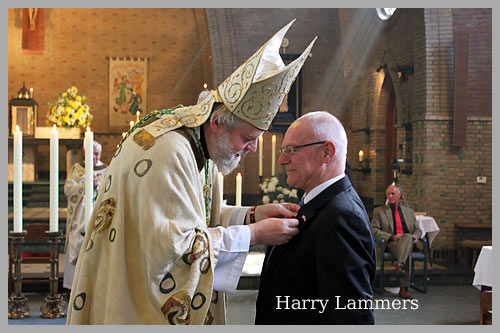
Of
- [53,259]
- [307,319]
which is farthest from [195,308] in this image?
[53,259]

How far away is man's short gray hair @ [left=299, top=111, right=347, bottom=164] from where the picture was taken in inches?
94.7

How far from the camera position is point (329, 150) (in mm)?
2416

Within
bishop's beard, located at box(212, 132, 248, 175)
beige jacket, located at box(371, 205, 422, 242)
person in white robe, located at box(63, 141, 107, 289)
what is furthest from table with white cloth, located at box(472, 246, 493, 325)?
bishop's beard, located at box(212, 132, 248, 175)

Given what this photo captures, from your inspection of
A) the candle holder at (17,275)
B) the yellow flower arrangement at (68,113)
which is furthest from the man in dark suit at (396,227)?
the yellow flower arrangement at (68,113)

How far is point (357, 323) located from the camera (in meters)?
2.13

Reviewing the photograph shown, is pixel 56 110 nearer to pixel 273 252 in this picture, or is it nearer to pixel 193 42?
pixel 193 42

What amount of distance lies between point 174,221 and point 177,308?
312 mm

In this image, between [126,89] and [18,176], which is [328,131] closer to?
[18,176]

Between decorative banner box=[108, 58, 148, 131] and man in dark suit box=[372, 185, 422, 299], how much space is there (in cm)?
947

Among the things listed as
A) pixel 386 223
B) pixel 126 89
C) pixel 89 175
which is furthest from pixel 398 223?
pixel 126 89

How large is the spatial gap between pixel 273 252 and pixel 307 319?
0.34 meters

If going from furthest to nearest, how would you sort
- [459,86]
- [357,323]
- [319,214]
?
1. [459,86]
2. [319,214]
3. [357,323]

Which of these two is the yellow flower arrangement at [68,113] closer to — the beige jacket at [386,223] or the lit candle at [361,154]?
the beige jacket at [386,223]

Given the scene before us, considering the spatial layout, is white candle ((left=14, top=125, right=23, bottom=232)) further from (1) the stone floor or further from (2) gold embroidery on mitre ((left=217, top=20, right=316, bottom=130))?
(1) the stone floor
